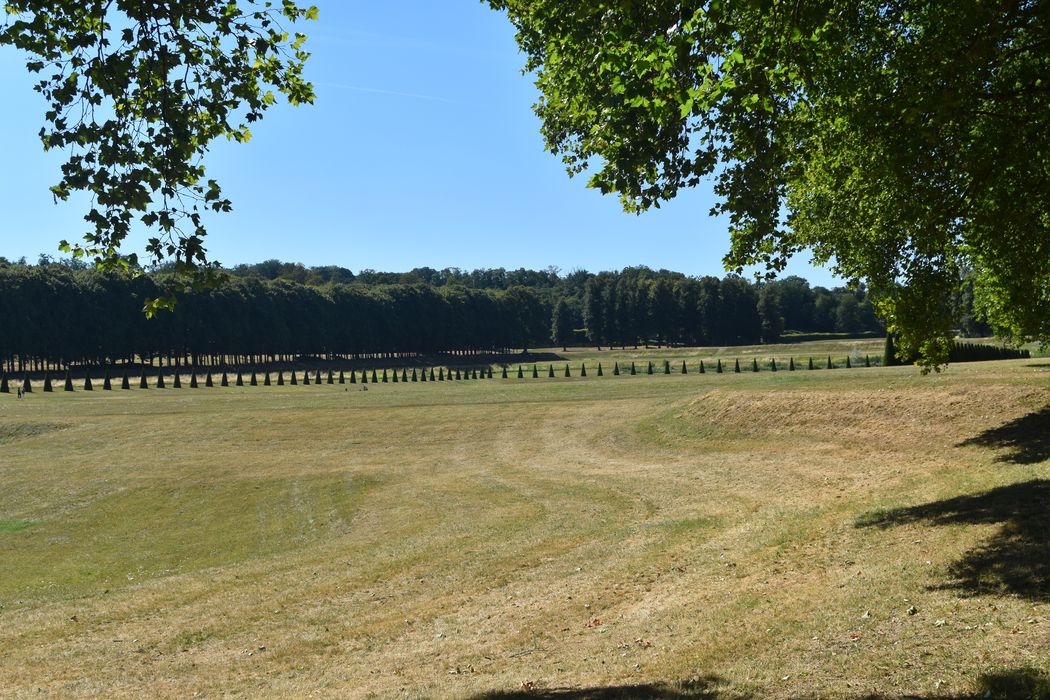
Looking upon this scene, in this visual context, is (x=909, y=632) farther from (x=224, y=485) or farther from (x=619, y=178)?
(x=224, y=485)

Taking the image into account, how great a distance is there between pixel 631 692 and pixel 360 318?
117753 millimetres

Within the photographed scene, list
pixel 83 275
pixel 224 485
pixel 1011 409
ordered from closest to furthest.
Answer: pixel 1011 409, pixel 224 485, pixel 83 275

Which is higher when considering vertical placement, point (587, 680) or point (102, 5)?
point (102, 5)

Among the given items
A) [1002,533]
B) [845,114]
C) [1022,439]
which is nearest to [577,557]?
[1002,533]

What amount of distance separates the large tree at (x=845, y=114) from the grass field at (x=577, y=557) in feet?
14.6

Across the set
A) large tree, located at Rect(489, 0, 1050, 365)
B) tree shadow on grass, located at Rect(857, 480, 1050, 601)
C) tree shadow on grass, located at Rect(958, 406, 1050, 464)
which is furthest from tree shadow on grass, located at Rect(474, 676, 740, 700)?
tree shadow on grass, located at Rect(958, 406, 1050, 464)

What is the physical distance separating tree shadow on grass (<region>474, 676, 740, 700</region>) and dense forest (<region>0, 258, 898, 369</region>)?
76068 millimetres

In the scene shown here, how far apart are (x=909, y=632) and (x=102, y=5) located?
992 cm

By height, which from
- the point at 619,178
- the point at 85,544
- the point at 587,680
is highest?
the point at 619,178

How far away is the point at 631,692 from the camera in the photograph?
24.8 ft

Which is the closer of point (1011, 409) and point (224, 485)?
point (1011, 409)

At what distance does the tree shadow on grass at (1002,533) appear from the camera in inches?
356

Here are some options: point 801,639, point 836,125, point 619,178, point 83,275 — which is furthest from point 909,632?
point 83,275

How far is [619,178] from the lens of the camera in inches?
492
